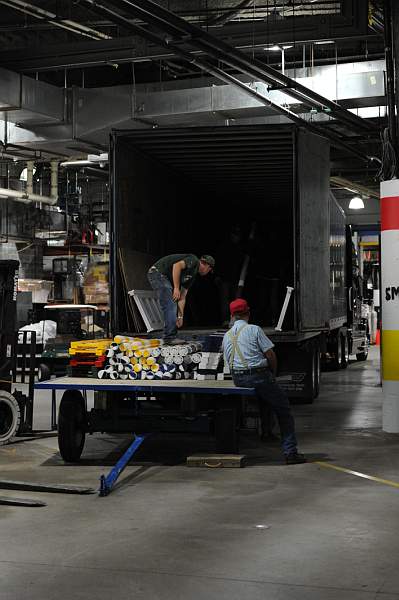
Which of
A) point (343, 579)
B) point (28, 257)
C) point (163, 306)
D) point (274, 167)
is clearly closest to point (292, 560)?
point (343, 579)

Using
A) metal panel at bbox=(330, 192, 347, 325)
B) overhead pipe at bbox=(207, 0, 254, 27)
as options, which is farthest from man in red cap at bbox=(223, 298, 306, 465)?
metal panel at bbox=(330, 192, 347, 325)

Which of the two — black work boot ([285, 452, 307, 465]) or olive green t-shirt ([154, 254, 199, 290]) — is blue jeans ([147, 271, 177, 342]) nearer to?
olive green t-shirt ([154, 254, 199, 290])

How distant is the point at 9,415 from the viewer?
13125 mm

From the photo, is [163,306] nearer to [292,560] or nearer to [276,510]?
[276,510]

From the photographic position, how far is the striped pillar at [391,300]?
13.5 meters

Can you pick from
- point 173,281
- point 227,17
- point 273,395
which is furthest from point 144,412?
point 227,17

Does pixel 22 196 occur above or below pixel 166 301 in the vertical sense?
above

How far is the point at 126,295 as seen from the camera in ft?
44.3

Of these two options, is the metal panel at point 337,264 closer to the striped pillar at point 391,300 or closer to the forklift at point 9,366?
the striped pillar at point 391,300

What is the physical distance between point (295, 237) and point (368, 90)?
14.6ft

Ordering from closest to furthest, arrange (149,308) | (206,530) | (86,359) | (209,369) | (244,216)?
(206,530)
(209,369)
(86,359)
(149,308)
(244,216)

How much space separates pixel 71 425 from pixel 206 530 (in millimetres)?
3660

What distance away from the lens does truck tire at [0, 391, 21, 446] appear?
12993mm

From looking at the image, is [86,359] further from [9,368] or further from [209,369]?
[9,368]
